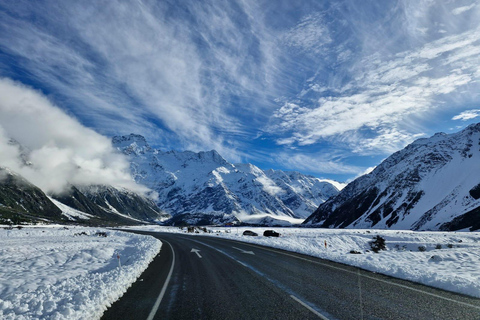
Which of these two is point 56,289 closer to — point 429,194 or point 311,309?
point 311,309

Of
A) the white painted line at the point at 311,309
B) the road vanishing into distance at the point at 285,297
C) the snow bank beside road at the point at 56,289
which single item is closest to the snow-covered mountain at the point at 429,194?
the road vanishing into distance at the point at 285,297

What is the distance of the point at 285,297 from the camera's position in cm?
856

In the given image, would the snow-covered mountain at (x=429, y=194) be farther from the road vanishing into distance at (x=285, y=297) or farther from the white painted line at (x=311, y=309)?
the white painted line at (x=311, y=309)

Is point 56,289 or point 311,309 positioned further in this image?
point 56,289

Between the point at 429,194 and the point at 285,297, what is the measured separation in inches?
5332

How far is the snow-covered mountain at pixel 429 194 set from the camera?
9069 cm

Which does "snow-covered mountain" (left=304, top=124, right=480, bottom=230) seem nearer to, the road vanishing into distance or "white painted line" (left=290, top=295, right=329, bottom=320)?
the road vanishing into distance

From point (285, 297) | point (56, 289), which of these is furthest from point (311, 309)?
point (56, 289)

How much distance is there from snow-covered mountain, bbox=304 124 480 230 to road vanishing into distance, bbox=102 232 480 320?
3163 inches

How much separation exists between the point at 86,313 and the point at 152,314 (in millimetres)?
1711

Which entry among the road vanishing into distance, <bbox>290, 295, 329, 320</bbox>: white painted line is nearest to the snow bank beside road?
the road vanishing into distance

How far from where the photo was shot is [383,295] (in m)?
8.74

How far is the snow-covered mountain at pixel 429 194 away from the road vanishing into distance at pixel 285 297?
264ft

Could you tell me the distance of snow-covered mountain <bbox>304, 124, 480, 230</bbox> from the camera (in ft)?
298
